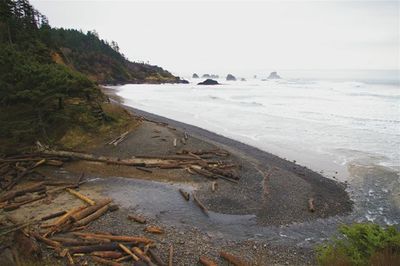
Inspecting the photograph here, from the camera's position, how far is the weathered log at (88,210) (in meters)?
12.7

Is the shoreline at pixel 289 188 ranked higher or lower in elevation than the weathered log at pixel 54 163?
lower

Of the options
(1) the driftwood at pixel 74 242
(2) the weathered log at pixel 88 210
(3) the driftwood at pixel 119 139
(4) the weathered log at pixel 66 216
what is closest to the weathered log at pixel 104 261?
(1) the driftwood at pixel 74 242

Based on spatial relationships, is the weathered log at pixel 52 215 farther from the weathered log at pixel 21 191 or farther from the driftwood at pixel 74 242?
the weathered log at pixel 21 191

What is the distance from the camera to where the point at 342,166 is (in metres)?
22.8

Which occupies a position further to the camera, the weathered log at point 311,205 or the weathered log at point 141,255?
Result: the weathered log at point 311,205

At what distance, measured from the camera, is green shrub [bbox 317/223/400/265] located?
708cm

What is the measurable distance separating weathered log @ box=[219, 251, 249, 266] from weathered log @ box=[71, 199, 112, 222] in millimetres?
6123

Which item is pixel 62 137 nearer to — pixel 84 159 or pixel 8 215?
pixel 84 159

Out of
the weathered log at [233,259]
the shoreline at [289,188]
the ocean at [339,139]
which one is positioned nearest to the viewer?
the weathered log at [233,259]

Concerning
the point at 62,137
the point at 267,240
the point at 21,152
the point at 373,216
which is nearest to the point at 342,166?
the point at 373,216

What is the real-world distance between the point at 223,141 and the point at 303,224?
14.8m

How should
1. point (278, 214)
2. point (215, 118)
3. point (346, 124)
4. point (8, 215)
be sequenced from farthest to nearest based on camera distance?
point (215, 118) → point (346, 124) → point (278, 214) → point (8, 215)

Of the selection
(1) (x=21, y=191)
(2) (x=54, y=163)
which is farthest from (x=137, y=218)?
(2) (x=54, y=163)

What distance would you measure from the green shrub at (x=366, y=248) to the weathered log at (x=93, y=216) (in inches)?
356
